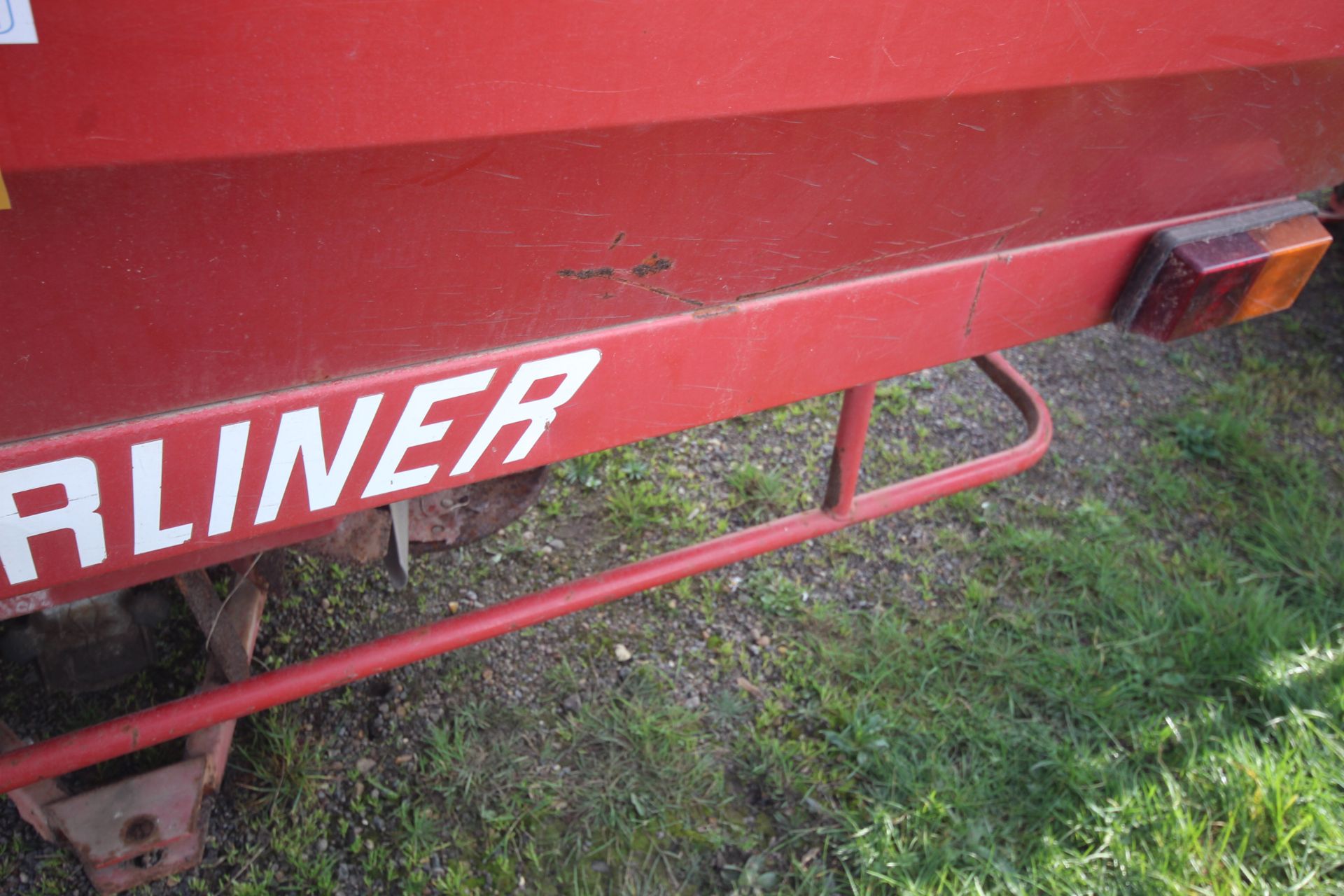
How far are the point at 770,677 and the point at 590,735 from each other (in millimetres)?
484

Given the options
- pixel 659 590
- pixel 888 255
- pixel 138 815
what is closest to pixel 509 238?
pixel 888 255

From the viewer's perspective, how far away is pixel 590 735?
221 cm

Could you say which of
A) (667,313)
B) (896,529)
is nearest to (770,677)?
(896,529)

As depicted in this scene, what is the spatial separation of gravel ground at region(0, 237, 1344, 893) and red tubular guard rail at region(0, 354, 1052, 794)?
58 cm

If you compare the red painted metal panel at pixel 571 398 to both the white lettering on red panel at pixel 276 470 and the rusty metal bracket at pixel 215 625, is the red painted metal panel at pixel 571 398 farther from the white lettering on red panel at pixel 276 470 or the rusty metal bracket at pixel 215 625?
the rusty metal bracket at pixel 215 625

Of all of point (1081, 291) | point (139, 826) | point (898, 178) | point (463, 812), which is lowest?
point (463, 812)

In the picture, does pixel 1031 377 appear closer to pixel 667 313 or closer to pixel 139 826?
pixel 667 313

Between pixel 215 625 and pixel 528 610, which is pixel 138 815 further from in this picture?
pixel 528 610

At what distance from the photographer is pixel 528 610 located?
64.9 inches

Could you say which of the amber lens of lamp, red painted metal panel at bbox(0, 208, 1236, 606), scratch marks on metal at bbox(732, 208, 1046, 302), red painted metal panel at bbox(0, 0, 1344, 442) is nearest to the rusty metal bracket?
red painted metal panel at bbox(0, 208, 1236, 606)

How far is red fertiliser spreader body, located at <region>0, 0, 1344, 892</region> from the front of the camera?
88 centimetres

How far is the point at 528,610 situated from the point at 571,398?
0.51 meters

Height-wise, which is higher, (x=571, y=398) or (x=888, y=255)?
(x=888, y=255)

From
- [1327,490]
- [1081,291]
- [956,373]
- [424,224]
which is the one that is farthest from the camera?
[956,373]
